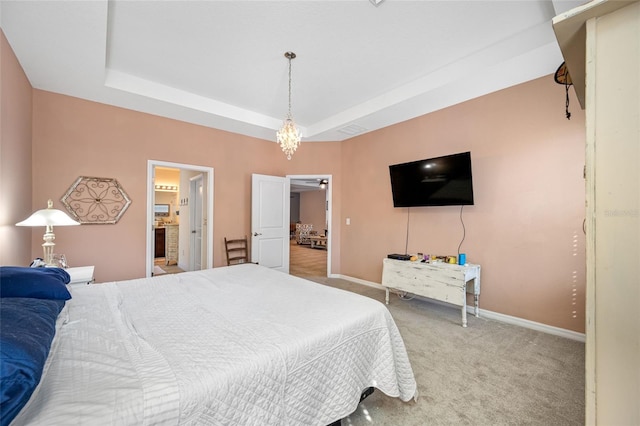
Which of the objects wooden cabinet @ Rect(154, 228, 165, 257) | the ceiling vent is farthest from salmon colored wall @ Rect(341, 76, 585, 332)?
wooden cabinet @ Rect(154, 228, 165, 257)

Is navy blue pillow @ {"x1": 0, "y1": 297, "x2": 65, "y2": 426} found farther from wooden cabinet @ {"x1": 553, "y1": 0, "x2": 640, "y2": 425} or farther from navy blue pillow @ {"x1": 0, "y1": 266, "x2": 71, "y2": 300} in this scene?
wooden cabinet @ {"x1": 553, "y1": 0, "x2": 640, "y2": 425}

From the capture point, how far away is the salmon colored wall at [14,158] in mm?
2051

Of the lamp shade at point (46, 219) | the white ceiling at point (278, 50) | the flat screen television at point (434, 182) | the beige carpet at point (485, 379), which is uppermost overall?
the white ceiling at point (278, 50)

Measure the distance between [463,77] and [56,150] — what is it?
4624 mm

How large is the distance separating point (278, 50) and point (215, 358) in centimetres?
271

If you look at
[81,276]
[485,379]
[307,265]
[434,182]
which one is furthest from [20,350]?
[307,265]

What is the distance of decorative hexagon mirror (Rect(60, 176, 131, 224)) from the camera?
3.14m

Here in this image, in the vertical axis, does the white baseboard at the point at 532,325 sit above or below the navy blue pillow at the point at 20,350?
below

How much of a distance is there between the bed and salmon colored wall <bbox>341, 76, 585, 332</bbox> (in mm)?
2132

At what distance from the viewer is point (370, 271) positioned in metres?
4.52

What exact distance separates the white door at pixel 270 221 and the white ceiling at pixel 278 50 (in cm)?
143

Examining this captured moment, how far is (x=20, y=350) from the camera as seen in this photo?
2.36ft

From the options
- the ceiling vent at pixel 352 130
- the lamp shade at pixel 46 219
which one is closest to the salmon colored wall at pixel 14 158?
the lamp shade at pixel 46 219

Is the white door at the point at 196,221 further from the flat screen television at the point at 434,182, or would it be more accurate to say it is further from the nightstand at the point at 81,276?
the flat screen television at the point at 434,182
